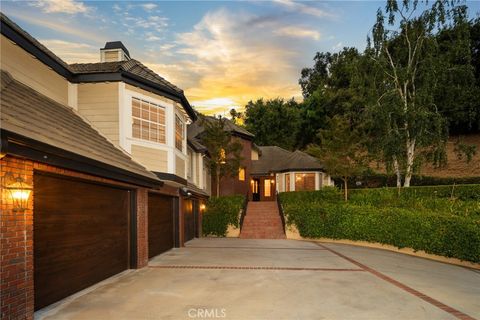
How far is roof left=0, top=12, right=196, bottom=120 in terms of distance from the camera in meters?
8.52

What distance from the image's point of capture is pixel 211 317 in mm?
6406

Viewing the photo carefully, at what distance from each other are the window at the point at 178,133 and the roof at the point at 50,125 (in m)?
2.99

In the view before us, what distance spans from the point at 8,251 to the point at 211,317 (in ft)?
11.0

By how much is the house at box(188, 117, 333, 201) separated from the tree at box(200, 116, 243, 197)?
1.46 metres

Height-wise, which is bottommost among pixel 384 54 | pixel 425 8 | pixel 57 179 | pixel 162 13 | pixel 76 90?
pixel 57 179

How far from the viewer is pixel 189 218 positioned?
67.6 feet

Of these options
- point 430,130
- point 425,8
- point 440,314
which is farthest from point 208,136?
point 440,314

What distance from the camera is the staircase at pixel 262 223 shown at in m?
22.9

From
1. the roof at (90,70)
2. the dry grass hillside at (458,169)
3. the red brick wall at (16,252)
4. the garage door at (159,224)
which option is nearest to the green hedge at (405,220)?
the garage door at (159,224)

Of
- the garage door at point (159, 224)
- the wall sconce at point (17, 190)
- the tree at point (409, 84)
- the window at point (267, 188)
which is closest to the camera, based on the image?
the wall sconce at point (17, 190)

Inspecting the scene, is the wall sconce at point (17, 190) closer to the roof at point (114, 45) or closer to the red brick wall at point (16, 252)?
the red brick wall at point (16, 252)

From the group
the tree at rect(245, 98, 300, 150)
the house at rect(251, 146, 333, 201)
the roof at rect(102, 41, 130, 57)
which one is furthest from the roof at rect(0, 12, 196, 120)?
the tree at rect(245, 98, 300, 150)

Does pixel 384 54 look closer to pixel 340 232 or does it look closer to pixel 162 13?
pixel 340 232

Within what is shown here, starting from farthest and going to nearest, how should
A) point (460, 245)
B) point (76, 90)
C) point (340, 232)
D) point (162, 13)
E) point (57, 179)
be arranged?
point (340, 232), point (460, 245), point (162, 13), point (76, 90), point (57, 179)
